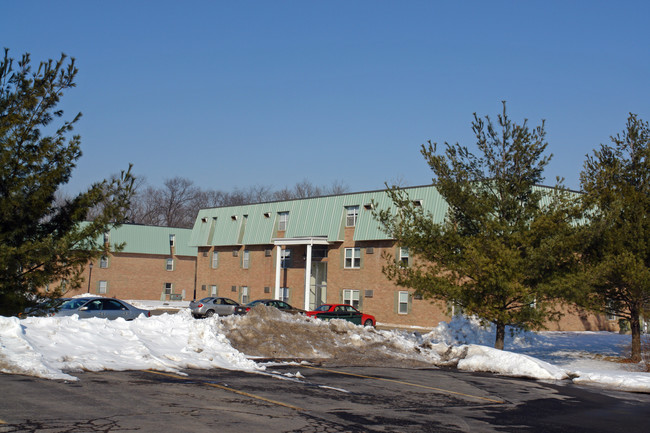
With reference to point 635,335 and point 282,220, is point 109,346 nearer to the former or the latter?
point 635,335

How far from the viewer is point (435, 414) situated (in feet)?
35.5

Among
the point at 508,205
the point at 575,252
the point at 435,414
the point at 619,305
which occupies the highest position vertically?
the point at 508,205

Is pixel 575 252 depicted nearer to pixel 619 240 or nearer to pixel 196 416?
pixel 619 240

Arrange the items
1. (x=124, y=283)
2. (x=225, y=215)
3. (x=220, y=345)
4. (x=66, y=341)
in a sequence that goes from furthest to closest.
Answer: (x=124, y=283) → (x=225, y=215) → (x=220, y=345) → (x=66, y=341)

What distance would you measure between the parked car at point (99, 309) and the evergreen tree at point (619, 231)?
1672 cm

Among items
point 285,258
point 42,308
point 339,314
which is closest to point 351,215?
point 285,258

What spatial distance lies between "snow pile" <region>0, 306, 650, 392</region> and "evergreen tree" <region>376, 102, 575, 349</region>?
1.71m

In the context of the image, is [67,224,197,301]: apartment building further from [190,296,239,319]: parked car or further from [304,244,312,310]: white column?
[190,296,239,319]: parked car

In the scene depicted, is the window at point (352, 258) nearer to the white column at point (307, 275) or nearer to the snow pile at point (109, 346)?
the white column at point (307, 275)

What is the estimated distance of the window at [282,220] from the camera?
4703 cm

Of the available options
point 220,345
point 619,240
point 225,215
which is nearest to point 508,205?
point 619,240

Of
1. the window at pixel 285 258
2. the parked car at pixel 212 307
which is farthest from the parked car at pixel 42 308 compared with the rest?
the window at pixel 285 258

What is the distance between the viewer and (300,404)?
10.8 m

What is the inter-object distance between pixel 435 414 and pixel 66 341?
8744 millimetres
